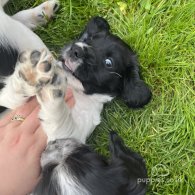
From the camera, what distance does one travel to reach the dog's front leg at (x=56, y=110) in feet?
9.46

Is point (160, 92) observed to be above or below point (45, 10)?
below

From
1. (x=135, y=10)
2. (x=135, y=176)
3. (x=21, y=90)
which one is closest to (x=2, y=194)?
(x=21, y=90)

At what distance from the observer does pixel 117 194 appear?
110 inches

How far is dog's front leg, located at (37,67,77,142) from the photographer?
9.46ft

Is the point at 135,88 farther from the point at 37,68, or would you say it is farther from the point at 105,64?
the point at 37,68

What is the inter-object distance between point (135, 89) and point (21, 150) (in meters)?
1.08

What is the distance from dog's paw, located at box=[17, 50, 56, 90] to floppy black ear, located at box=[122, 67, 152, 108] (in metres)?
1.01

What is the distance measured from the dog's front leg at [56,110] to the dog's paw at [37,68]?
5 cm

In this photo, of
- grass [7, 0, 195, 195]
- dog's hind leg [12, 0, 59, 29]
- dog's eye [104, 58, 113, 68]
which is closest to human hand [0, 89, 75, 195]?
dog's eye [104, 58, 113, 68]

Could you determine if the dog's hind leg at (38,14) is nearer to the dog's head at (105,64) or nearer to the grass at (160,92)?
the grass at (160,92)

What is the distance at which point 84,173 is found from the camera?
276cm

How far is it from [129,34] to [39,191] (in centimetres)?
181

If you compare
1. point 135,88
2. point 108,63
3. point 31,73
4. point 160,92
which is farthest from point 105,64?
point 31,73

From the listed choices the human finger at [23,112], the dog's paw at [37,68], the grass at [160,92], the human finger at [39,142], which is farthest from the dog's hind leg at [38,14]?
the dog's paw at [37,68]
